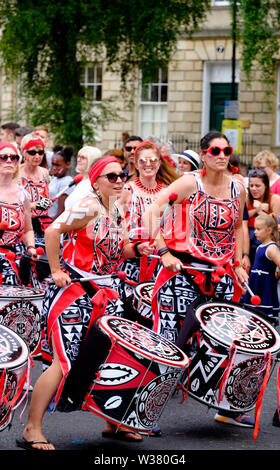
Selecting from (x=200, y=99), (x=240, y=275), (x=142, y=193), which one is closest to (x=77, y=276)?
(x=240, y=275)

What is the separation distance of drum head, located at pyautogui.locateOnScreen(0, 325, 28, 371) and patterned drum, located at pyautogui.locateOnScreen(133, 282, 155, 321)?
2.24 meters

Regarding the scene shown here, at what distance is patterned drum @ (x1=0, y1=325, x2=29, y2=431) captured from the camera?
193 inches

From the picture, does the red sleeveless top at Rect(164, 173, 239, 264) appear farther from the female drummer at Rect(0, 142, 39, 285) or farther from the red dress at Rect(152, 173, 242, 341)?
the female drummer at Rect(0, 142, 39, 285)

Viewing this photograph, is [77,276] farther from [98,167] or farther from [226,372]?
[226,372]

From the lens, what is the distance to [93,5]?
19.8m

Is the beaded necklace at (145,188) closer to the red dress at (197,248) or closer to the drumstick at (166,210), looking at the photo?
the drumstick at (166,210)

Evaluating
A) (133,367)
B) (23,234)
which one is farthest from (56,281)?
(23,234)

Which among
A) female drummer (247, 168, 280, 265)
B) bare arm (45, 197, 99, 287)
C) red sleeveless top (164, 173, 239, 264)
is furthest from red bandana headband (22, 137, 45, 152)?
bare arm (45, 197, 99, 287)

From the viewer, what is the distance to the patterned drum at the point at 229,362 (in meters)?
5.64

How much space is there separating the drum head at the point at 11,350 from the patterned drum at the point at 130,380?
46cm

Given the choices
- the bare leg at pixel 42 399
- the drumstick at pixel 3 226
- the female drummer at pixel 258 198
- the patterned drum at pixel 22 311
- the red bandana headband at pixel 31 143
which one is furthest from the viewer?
the female drummer at pixel 258 198

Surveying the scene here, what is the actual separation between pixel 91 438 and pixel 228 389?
91 cm

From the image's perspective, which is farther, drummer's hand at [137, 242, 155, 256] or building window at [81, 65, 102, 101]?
building window at [81, 65, 102, 101]

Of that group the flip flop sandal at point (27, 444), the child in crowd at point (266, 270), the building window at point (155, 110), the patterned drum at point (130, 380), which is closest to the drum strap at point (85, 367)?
the patterned drum at point (130, 380)
